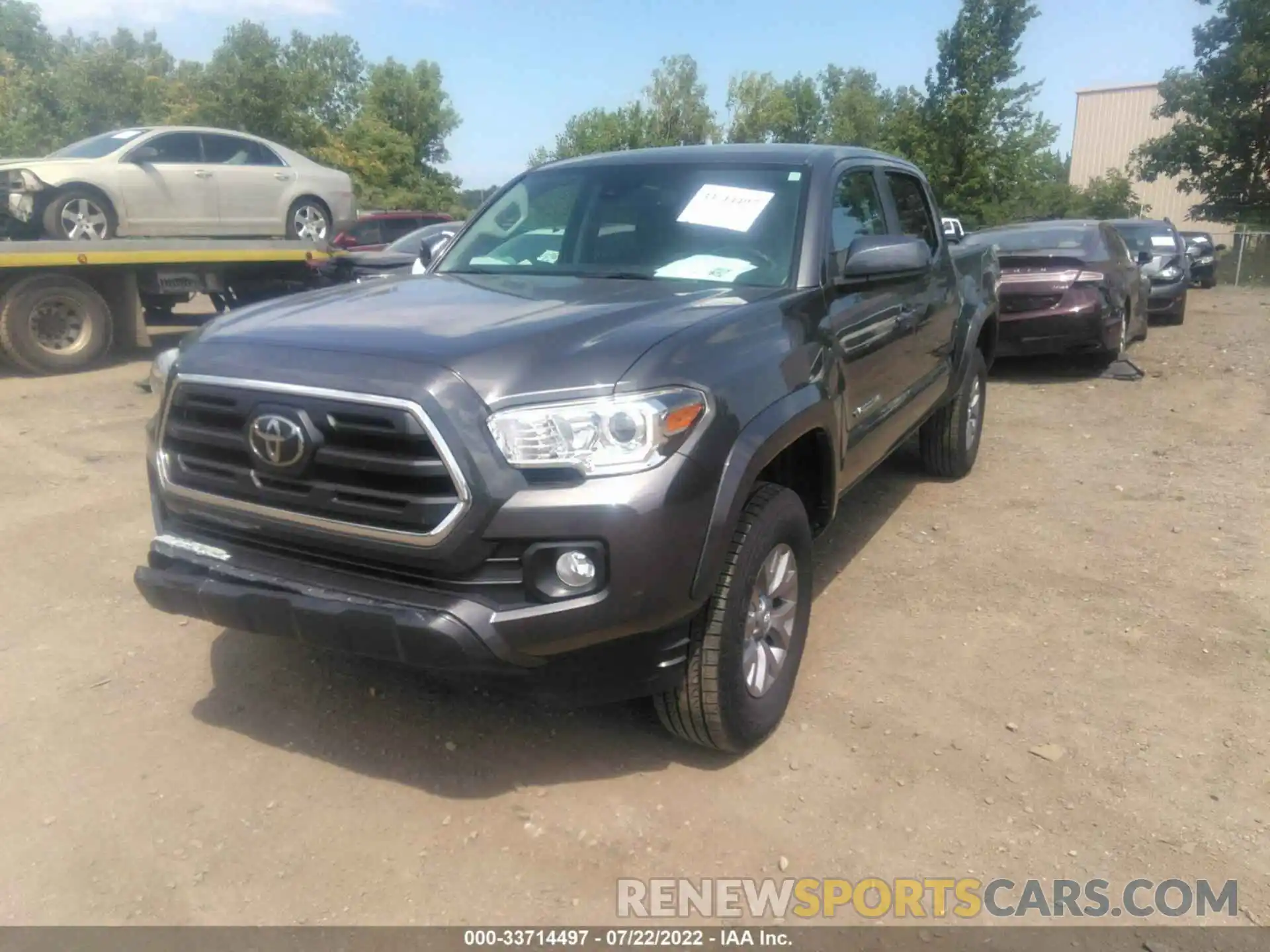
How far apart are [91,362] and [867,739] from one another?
30.6 feet

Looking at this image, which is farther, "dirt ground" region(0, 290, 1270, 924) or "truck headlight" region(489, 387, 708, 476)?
"dirt ground" region(0, 290, 1270, 924)

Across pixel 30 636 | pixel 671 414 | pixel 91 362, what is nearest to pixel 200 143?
pixel 91 362

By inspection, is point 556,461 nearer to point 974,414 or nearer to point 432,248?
point 432,248

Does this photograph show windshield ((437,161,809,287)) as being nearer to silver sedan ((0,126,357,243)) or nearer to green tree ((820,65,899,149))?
silver sedan ((0,126,357,243))

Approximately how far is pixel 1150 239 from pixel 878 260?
13391 mm

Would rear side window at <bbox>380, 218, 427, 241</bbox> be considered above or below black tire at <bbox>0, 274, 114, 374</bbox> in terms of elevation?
above

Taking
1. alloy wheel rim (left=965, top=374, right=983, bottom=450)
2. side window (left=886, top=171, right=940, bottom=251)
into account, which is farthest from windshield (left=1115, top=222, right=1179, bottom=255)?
side window (left=886, top=171, right=940, bottom=251)

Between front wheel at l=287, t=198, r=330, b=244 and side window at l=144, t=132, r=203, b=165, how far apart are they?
1.23m

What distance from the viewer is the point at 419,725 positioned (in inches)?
135

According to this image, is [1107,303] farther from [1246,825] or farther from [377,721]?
[377,721]

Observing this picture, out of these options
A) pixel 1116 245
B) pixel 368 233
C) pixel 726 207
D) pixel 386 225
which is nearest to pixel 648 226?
pixel 726 207

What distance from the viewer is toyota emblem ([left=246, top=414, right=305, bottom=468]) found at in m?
2.73

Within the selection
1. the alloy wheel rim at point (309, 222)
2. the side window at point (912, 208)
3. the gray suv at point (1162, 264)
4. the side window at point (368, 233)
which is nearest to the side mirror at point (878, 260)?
the side window at point (912, 208)

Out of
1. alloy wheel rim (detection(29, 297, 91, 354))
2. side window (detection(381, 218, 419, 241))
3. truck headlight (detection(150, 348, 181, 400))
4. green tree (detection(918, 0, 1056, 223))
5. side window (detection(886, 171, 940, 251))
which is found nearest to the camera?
truck headlight (detection(150, 348, 181, 400))
